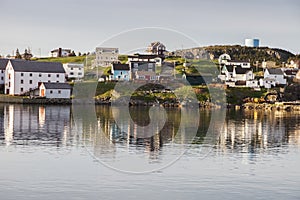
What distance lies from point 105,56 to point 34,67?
2306cm

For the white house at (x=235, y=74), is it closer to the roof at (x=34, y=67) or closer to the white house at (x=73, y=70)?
the white house at (x=73, y=70)

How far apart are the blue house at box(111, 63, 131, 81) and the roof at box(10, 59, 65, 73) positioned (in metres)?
10.7

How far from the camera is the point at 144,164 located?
16828mm

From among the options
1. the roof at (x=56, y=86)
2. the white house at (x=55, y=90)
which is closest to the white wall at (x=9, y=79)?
the white house at (x=55, y=90)

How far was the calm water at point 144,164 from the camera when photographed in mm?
13125

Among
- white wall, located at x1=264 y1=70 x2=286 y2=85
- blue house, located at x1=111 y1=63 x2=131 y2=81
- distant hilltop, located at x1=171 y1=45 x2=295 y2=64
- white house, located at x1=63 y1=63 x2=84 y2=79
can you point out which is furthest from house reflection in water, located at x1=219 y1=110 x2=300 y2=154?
distant hilltop, located at x1=171 y1=45 x2=295 y2=64

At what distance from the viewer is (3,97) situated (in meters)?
57.9

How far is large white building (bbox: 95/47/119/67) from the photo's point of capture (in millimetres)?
83750

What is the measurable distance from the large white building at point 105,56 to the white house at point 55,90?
2218 cm

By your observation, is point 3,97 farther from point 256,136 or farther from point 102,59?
point 256,136

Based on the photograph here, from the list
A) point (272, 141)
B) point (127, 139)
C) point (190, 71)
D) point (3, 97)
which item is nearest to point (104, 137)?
point (127, 139)

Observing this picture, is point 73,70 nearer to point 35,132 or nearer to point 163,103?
point 163,103

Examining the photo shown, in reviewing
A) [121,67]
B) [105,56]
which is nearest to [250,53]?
[105,56]

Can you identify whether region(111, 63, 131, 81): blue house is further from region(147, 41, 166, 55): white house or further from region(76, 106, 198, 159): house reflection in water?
region(76, 106, 198, 159): house reflection in water
